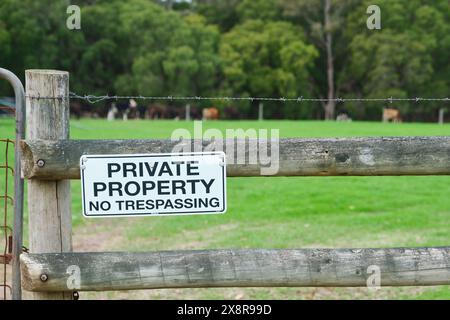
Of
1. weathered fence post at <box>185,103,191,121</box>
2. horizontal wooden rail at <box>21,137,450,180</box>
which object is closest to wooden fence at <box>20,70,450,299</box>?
horizontal wooden rail at <box>21,137,450,180</box>

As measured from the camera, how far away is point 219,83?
51.0 meters

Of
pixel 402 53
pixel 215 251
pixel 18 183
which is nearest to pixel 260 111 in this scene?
pixel 402 53

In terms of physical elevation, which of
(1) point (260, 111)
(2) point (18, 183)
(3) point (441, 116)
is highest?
(2) point (18, 183)

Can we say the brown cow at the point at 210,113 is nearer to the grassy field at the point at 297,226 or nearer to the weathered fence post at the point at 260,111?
the weathered fence post at the point at 260,111

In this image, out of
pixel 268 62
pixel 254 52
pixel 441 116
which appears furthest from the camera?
pixel 268 62

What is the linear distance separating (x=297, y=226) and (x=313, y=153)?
21.5ft

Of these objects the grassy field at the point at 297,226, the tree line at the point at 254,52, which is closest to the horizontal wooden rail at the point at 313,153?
the grassy field at the point at 297,226

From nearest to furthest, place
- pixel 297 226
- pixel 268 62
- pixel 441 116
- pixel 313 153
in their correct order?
pixel 313 153 → pixel 297 226 → pixel 441 116 → pixel 268 62

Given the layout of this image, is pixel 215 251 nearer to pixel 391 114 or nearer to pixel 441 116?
pixel 391 114

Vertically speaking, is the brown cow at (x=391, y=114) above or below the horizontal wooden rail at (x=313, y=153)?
below

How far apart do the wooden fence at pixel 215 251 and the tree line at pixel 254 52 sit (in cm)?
4058

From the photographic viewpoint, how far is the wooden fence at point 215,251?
3689 millimetres

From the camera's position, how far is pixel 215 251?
12.3 feet
